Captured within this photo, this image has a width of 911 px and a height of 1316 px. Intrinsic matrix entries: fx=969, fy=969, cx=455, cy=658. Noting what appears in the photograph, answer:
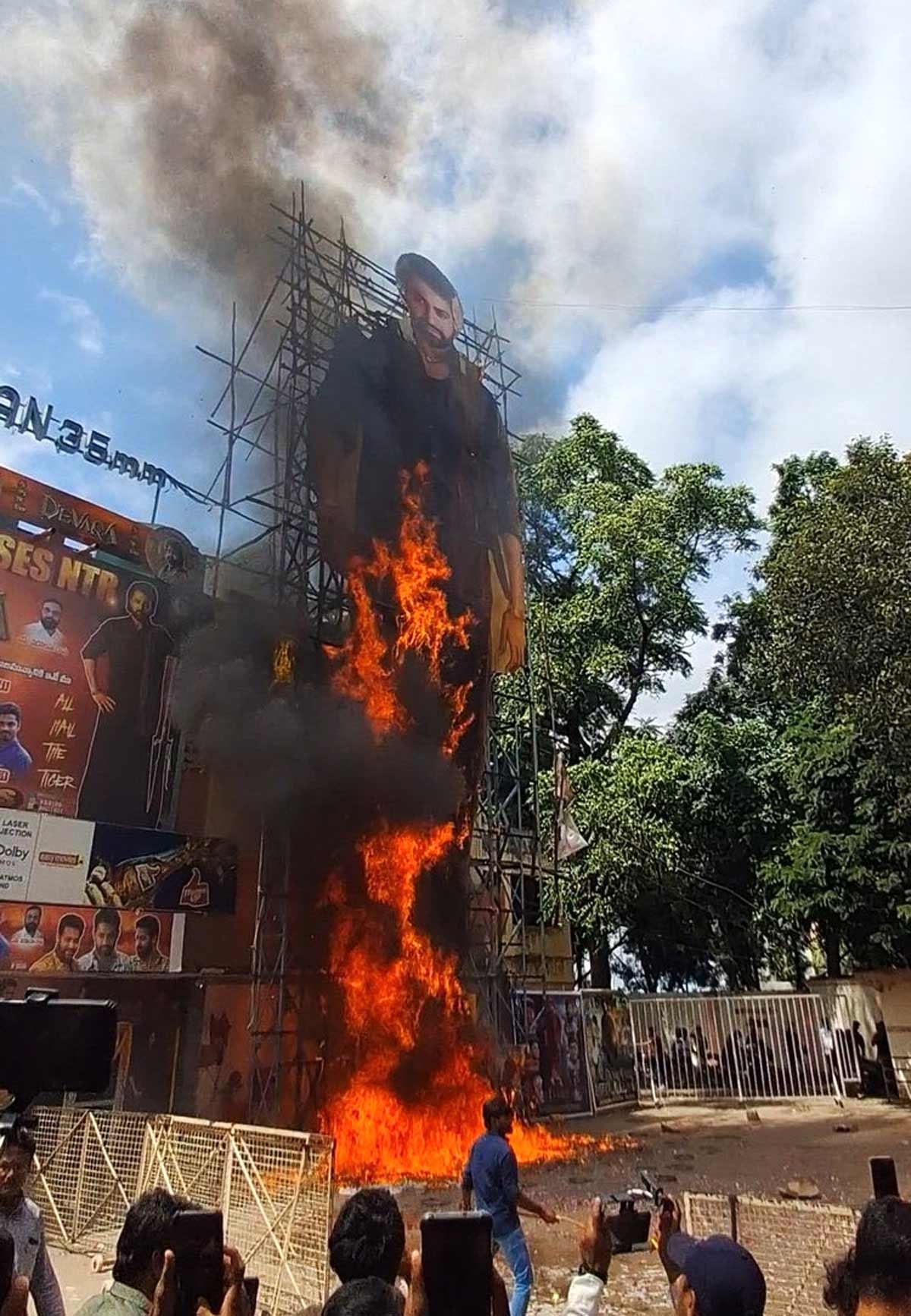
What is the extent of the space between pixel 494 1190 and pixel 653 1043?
15.2 m

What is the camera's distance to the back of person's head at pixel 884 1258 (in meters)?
2.27

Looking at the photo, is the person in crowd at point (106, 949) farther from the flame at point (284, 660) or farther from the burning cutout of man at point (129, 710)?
the flame at point (284, 660)

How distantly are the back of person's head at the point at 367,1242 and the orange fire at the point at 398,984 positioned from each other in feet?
32.1

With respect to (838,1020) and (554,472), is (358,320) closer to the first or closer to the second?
(554,472)

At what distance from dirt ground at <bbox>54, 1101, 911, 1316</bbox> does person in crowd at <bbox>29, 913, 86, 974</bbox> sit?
15.7ft

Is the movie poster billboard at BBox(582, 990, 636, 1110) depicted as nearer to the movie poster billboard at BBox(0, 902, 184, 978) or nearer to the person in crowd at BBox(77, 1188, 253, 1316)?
the movie poster billboard at BBox(0, 902, 184, 978)

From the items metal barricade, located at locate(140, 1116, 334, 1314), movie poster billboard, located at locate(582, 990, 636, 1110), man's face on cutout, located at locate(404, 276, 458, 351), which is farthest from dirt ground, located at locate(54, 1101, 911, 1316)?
man's face on cutout, located at locate(404, 276, 458, 351)

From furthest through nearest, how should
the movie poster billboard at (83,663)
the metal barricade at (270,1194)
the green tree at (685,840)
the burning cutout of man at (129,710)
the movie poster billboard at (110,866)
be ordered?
the green tree at (685,840) < the burning cutout of man at (129,710) < the movie poster billboard at (83,663) < the movie poster billboard at (110,866) < the metal barricade at (270,1194)

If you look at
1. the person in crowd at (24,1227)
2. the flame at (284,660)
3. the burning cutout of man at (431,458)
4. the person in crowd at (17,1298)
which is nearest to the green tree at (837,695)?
the burning cutout of man at (431,458)

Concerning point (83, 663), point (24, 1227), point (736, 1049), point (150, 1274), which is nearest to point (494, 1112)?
point (24, 1227)

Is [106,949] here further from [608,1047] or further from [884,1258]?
[884,1258]

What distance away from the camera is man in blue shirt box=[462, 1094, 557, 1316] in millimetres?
5641

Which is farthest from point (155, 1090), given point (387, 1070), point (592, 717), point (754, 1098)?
point (592, 717)

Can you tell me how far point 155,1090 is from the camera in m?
13.8
